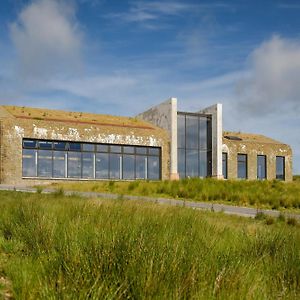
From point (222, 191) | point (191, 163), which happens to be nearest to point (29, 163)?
point (191, 163)

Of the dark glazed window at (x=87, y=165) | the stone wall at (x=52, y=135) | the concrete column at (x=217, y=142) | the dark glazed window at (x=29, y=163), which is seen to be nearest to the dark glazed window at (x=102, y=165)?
the dark glazed window at (x=87, y=165)

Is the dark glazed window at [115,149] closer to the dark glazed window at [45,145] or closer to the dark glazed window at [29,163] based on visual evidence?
the dark glazed window at [45,145]

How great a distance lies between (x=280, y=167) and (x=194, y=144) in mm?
10233

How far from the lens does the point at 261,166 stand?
4225cm

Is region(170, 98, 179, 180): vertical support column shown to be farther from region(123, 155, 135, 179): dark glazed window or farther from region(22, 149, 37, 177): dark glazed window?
region(22, 149, 37, 177): dark glazed window

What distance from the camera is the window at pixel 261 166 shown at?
42.0m

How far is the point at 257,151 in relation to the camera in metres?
41.5

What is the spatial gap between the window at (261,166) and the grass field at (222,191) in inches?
736

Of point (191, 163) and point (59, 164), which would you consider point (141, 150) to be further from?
point (59, 164)

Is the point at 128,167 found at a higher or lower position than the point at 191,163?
lower

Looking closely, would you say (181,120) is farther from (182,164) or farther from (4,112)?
(4,112)

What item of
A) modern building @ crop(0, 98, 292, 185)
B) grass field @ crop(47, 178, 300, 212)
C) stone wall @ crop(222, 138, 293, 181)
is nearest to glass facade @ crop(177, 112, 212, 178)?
modern building @ crop(0, 98, 292, 185)

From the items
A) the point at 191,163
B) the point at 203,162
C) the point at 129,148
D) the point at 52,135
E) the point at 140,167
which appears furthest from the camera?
the point at 203,162

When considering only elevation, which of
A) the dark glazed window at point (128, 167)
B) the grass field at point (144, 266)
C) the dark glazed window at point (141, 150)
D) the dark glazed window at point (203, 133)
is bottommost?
the grass field at point (144, 266)
